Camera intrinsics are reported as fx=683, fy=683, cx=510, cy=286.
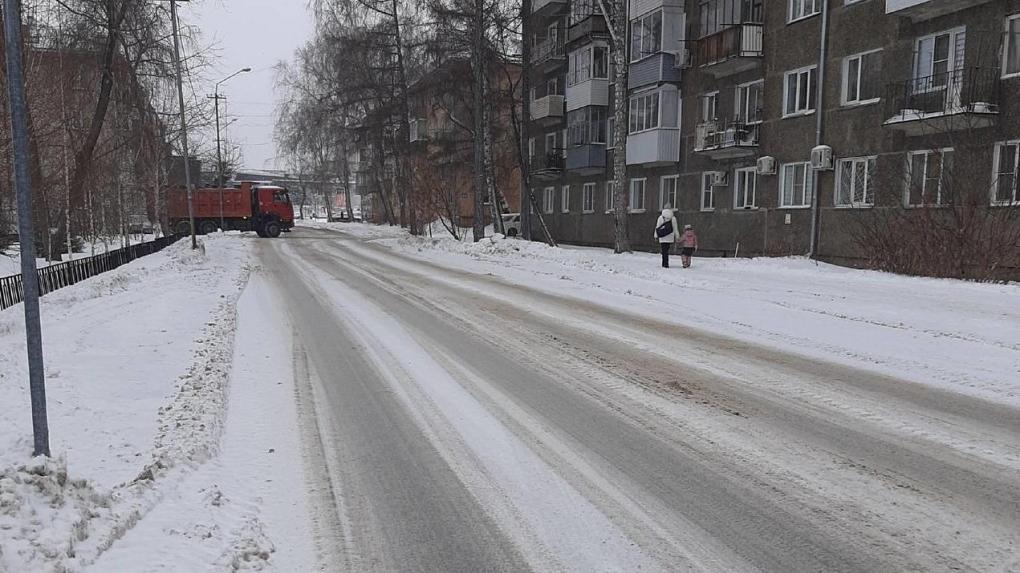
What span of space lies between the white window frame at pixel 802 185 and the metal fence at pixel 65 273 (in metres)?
19.5

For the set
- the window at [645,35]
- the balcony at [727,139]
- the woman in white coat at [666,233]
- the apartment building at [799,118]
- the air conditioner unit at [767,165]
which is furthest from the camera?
the window at [645,35]

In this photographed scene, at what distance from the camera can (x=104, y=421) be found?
4684 millimetres

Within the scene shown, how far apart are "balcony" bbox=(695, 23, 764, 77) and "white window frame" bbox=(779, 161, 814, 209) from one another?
3.91 metres

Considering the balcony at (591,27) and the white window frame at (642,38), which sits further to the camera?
the balcony at (591,27)

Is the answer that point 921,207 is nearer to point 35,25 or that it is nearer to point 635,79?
point 635,79

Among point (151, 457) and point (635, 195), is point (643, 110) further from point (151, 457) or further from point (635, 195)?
point (151, 457)

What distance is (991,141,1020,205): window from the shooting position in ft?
49.5

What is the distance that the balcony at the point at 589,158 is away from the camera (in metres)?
31.5

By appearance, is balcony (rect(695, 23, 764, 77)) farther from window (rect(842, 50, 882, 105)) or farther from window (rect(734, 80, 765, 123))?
window (rect(842, 50, 882, 105))

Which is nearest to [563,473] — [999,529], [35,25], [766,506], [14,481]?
[766,506]

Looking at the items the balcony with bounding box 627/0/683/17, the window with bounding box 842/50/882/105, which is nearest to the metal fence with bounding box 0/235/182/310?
the window with bounding box 842/50/882/105

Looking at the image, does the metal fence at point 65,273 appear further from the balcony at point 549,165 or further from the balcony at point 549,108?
the balcony at point 549,108

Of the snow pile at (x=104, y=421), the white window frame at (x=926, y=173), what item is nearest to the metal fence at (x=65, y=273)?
the snow pile at (x=104, y=421)

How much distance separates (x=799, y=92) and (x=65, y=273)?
20.9 m
